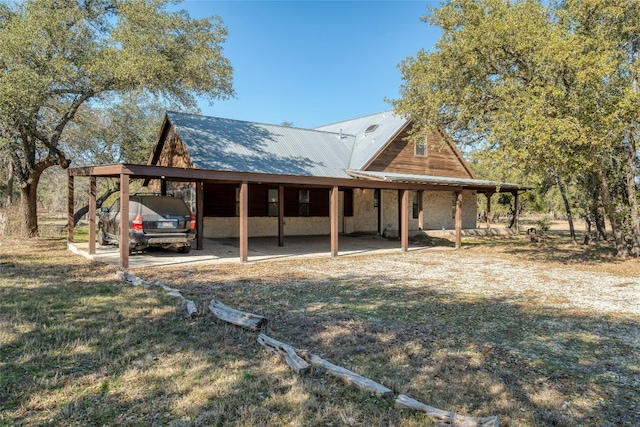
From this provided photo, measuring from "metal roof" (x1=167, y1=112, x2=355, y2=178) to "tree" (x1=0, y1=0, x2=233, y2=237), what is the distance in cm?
150

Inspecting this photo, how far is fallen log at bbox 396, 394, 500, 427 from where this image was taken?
2.84 metres

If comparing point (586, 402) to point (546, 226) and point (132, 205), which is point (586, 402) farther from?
point (546, 226)

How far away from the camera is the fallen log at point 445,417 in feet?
9.30

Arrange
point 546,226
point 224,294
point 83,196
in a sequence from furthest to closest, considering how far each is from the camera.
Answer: point 83,196 → point 546,226 → point 224,294

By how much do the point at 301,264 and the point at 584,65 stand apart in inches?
333

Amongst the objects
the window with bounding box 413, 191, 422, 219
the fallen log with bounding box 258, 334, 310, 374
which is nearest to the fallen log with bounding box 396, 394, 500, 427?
the fallen log with bounding box 258, 334, 310, 374

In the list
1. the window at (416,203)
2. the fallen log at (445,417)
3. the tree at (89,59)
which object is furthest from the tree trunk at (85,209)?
the fallen log at (445,417)

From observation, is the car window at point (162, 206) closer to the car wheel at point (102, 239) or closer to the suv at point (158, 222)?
the suv at point (158, 222)

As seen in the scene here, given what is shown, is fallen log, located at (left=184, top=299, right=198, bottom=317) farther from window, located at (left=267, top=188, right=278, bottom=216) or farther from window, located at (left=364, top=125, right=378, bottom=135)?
window, located at (left=364, top=125, right=378, bottom=135)

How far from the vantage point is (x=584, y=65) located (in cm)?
941

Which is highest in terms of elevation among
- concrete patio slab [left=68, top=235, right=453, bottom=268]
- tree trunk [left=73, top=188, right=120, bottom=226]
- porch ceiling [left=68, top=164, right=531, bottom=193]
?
porch ceiling [left=68, top=164, right=531, bottom=193]

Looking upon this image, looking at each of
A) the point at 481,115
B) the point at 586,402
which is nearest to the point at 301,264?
the point at 481,115

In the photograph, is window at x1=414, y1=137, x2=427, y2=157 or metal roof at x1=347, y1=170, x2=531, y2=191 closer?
metal roof at x1=347, y1=170, x2=531, y2=191

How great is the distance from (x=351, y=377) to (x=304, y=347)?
107cm
